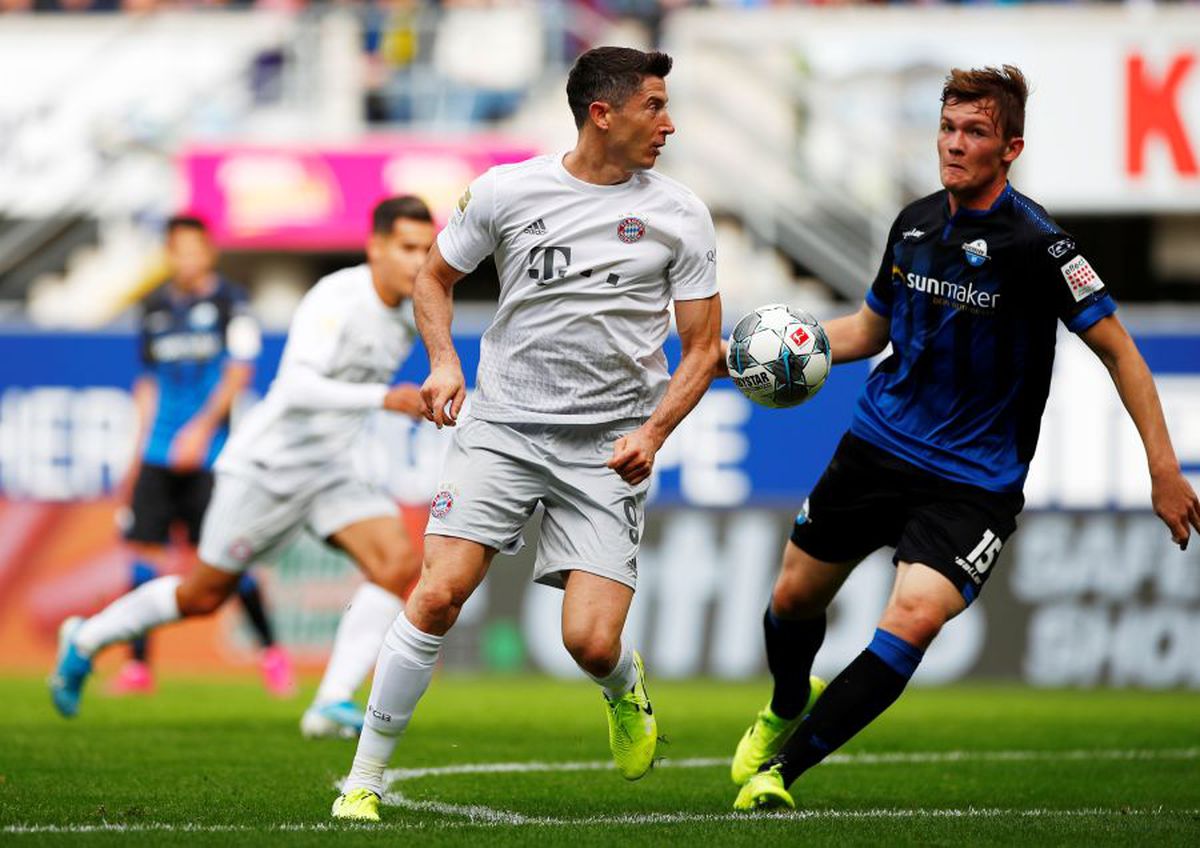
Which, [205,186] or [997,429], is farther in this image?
[205,186]

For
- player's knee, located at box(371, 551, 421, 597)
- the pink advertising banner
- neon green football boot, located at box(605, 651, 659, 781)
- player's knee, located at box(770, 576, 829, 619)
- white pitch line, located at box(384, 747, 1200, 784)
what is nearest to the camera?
neon green football boot, located at box(605, 651, 659, 781)

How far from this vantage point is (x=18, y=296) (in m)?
20.7

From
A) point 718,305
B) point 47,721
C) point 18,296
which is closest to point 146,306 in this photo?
point 47,721

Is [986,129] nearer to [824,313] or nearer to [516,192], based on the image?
[516,192]

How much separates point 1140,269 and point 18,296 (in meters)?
12.6

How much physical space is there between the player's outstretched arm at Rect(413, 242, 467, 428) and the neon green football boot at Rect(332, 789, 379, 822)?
3.88 feet

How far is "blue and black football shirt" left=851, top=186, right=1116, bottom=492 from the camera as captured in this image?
20.4ft

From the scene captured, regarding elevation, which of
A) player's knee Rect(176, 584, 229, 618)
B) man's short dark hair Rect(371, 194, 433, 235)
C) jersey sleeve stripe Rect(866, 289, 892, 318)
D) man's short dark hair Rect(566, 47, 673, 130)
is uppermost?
man's short dark hair Rect(566, 47, 673, 130)

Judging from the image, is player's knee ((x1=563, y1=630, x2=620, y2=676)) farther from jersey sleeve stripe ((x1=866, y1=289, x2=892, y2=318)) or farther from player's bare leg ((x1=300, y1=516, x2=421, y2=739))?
player's bare leg ((x1=300, y1=516, x2=421, y2=739))

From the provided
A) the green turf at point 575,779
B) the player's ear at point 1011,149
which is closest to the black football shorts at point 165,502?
the green turf at point 575,779

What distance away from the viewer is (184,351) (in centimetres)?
1197

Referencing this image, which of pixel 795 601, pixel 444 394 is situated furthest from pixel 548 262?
pixel 795 601

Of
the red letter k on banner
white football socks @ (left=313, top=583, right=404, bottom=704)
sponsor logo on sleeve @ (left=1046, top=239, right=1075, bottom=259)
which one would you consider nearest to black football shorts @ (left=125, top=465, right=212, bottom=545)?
white football socks @ (left=313, top=583, right=404, bottom=704)

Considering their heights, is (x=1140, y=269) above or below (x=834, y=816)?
below
